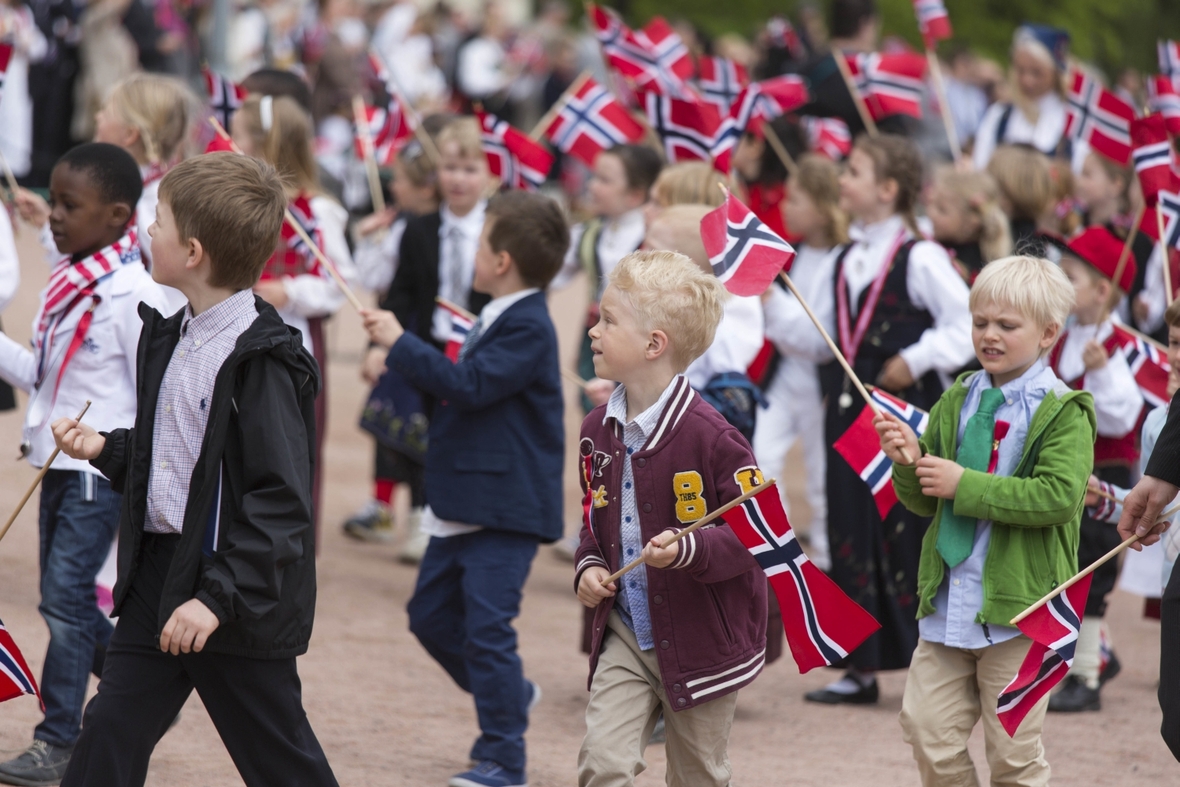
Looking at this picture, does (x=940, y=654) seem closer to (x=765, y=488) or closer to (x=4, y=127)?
(x=765, y=488)

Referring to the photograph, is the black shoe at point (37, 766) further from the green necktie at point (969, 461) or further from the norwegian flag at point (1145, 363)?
the norwegian flag at point (1145, 363)

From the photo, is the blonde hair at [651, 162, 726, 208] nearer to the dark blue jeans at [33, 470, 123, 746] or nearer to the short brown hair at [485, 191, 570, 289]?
the short brown hair at [485, 191, 570, 289]

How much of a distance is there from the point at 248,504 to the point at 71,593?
4.86 feet

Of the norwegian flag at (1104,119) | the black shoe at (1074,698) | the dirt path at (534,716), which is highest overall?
the norwegian flag at (1104,119)

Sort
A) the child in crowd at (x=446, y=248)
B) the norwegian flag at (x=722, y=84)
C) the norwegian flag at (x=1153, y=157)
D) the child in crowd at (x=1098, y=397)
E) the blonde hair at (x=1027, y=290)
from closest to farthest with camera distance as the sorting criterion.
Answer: the blonde hair at (x=1027, y=290), the child in crowd at (x=1098, y=397), the norwegian flag at (x=1153, y=157), the child in crowd at (x=446, y=248), the norwegian flag at (x=722, y=84)

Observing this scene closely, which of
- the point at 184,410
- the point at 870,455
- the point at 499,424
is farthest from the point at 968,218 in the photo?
the point at 184,410

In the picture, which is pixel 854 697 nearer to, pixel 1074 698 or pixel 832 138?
pixel 1074 698

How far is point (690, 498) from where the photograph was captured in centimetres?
393

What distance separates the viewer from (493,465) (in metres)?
4.98

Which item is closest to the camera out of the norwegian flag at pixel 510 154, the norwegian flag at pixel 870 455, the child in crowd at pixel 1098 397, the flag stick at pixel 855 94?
the norwegian flag at pixel 870 455

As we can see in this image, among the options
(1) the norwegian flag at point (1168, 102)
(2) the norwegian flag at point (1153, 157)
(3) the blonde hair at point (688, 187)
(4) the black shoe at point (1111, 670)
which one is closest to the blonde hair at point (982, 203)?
(2) the norwegian flag at point (1153, 157)

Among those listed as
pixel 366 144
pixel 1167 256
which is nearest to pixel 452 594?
pixel 1167 256

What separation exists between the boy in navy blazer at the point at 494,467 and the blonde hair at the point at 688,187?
1131 millimetres

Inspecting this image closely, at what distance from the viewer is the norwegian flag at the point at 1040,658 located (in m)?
4.07
